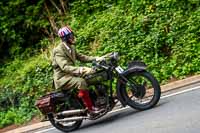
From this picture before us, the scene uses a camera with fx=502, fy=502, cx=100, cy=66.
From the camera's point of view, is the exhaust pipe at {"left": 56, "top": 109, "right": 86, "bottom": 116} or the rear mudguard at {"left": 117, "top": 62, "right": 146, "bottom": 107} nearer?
the rear mudguard at {"left": 117, "top": 62, "right": 146, "bottom": 107}

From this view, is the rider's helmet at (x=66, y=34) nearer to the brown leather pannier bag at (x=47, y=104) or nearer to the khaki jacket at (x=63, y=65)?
the khaki jacket at (x=63, y=65)

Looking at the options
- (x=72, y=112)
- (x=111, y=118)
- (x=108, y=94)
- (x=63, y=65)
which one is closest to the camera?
(x=63, y=65)

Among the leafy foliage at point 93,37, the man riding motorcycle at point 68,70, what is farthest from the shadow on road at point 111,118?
the leafy foliage at point 93,37

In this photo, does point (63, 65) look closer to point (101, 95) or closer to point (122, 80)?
point (101, 95)

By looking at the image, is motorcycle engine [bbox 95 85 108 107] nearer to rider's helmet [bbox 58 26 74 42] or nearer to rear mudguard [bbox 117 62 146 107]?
rear mudguard [bbox 117 62 146 107]

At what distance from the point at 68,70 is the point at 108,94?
0.87 meters

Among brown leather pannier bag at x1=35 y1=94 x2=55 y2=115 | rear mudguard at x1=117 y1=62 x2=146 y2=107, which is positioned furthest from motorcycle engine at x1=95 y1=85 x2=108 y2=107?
brown leather pannier bag at x1=35 y1=94 x2=55 y2=115

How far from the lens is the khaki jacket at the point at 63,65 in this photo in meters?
9.11

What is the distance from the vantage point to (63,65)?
9.12 meters

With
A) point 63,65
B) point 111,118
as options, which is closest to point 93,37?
point 111,118

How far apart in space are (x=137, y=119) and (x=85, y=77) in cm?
126

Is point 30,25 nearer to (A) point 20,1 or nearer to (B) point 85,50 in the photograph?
(A) point 20,1

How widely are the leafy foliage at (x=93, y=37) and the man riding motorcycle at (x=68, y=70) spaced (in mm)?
2703

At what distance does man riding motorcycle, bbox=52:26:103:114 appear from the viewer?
29.9 ft
